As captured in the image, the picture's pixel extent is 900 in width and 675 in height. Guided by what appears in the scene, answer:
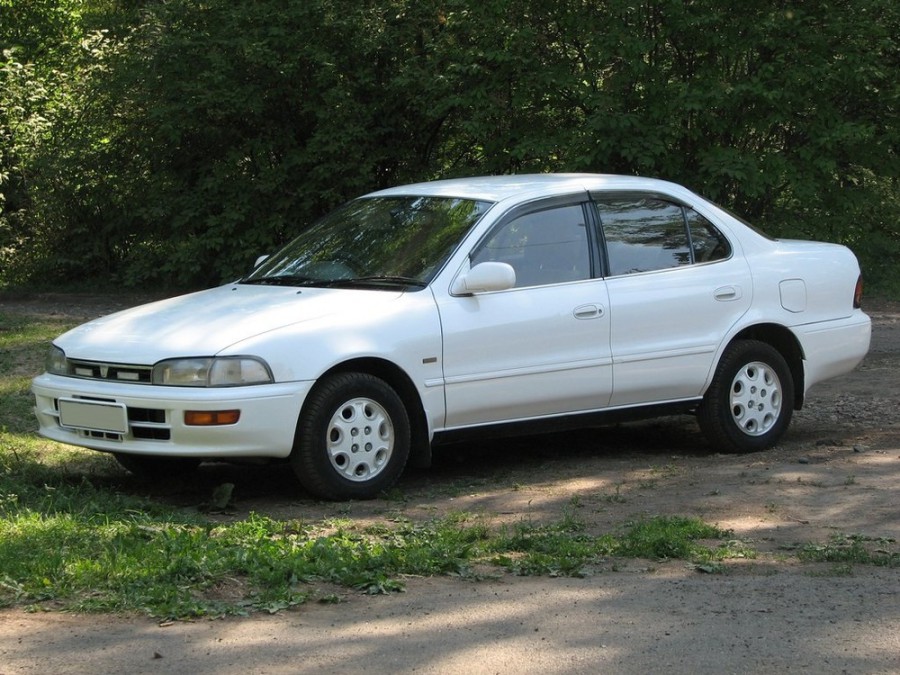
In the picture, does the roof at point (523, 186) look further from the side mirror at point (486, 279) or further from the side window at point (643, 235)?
the side mirror at point (486, 279)

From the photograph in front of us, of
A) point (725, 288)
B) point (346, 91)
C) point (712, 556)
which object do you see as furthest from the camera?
point (346, 91)

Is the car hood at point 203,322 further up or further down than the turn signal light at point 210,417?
further up

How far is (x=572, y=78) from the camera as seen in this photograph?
601 inches

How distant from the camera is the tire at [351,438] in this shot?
665 centimetres

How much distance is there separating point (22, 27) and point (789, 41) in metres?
12.5

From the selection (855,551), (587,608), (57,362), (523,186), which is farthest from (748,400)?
(57,362)

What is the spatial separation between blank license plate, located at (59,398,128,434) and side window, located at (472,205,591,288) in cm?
208

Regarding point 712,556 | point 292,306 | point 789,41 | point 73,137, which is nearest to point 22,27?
point 73,137

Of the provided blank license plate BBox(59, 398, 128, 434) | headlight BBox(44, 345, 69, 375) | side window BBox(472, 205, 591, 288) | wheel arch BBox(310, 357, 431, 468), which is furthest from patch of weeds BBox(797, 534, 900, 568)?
headlight BBox(44, 345, 69, 375)

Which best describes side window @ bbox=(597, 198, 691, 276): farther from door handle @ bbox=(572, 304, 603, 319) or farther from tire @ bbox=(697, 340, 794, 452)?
tire @ bbox=(697, 340, 794, 452)

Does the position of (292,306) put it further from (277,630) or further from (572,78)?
→ (572,78)

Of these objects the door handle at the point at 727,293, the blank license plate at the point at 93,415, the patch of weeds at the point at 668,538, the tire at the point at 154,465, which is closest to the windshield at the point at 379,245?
the tire at the point at 154,465

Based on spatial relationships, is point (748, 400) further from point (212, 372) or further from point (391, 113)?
point (391, 113)

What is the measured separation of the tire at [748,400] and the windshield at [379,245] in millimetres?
1896
